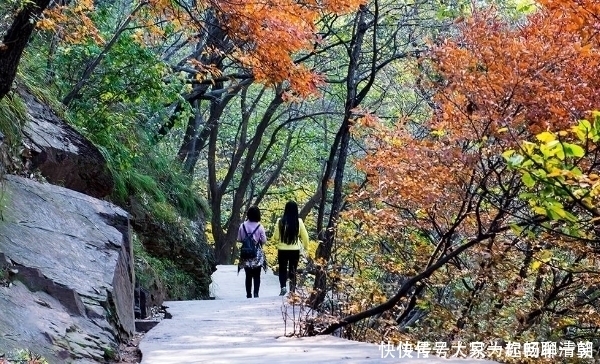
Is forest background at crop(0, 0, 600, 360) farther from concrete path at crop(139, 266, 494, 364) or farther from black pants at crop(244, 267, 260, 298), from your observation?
black pants at crop(244, 267, 260, 298)

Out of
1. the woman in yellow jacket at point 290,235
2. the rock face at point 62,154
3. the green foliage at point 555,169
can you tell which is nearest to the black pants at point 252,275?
the woman in yellow jacket at point 290,235

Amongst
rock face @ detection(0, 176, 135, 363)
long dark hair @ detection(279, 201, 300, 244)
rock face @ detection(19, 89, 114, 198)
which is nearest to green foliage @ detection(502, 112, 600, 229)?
rock face @ detection(0, 176, 135, 363)

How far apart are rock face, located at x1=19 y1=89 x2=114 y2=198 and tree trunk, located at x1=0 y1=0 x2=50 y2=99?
2.65 meters

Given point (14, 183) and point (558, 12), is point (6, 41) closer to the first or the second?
point (14, 183)

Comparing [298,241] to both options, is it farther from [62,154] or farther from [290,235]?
[62,154]

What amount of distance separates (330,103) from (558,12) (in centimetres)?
1894

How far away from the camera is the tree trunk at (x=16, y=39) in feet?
17.6

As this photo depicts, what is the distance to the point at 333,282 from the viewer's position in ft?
25.9

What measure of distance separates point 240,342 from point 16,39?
3.40 m

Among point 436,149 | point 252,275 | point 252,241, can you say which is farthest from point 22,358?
point 252,275

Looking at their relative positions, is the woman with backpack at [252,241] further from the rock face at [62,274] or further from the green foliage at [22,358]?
the green foliage at [22,358]

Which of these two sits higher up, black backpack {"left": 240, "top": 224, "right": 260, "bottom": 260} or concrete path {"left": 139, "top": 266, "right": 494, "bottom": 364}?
black backpack {"left": 240, "top": 224, "right": 260, "bottom": 260}

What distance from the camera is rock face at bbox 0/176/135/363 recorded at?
489cm

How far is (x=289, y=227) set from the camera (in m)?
11.0
